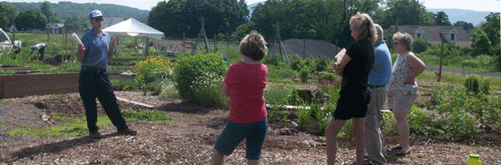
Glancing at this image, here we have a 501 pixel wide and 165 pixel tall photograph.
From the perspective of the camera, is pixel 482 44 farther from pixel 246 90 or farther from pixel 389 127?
pixel 246 90

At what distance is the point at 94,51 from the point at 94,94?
0.52 meters

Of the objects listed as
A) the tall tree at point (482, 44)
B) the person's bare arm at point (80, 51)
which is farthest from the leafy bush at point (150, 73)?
the tall tree at point (482, 44)

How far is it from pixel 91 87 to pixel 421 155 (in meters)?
3.91

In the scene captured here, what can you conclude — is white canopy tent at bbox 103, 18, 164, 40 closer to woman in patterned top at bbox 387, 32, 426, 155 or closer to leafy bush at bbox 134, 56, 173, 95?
leafy bush at bbox 134, 56, 173, 95

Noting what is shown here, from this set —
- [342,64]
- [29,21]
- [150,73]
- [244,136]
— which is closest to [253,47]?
[244,136]

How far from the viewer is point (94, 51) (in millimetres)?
6418

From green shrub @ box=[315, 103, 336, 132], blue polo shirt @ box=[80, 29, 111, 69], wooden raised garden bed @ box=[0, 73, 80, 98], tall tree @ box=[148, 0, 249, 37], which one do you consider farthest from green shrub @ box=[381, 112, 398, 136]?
tall tree @ box=[148, 0, 249, 37]

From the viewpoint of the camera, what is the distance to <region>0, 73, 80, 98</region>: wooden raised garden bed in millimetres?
10023

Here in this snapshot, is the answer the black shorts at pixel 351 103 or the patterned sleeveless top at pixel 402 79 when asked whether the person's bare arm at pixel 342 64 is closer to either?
the black shorts at pixel 351 103

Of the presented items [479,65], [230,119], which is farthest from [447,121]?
[479,65]

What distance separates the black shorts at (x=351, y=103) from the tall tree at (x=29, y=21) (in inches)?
3823

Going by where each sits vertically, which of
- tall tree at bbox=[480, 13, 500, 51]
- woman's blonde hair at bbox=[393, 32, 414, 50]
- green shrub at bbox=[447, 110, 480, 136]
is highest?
tall tree at bbox=[480, 13, 500, 51]

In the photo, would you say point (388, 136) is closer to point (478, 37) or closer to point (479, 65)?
point (479, 65)

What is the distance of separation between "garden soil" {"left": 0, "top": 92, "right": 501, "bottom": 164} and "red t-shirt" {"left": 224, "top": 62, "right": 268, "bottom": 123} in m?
1.37
